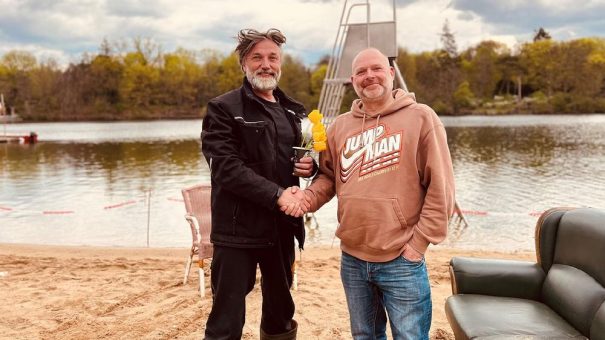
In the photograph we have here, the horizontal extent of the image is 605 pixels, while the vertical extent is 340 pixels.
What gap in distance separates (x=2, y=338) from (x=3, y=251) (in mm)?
4061

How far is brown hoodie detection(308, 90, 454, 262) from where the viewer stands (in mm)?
2580

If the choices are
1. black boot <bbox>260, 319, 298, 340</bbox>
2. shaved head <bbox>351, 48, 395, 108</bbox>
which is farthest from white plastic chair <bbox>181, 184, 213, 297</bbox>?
shaved head <bbox>351, 48, 395, 108</bbox>

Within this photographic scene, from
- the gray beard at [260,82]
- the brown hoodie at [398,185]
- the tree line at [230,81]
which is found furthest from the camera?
the tree line at [230,81]

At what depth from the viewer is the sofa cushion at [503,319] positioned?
2.96 meters

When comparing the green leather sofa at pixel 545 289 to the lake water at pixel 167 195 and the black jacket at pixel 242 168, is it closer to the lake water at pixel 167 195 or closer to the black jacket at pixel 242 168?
the black jacket at pixel 242 168

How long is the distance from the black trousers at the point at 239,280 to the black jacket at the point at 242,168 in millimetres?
108

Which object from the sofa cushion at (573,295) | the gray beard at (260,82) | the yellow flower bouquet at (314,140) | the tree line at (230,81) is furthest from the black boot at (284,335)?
the tree line at (230,81)

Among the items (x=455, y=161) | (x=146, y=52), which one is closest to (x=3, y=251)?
(x=455, y=161)

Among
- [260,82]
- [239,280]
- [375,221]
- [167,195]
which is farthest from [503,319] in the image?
[167,195]

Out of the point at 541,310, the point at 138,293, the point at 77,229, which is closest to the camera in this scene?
the point at 541,310

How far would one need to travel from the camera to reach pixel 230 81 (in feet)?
302

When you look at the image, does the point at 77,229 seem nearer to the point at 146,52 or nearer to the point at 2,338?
the point at 2,338

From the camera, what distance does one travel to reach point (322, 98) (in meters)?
10.0

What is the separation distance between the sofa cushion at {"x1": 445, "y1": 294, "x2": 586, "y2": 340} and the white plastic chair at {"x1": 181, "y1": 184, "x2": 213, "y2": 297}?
8.15 ft
